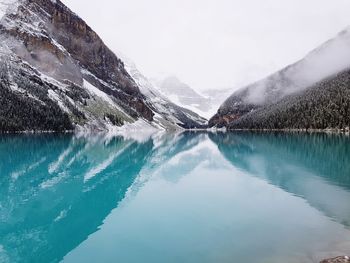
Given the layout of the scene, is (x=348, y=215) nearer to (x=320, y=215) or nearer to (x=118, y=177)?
(x=320, y=215)

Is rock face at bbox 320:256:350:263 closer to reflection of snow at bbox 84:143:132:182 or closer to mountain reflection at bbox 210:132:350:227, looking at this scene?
mountain reflection at bbox 210:132:350:227

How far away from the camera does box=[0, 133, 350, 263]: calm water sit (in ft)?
80.9

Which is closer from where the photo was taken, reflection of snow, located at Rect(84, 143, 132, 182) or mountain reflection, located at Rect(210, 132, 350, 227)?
mountain reflection, located at Rect(210, 132, 350, 227)

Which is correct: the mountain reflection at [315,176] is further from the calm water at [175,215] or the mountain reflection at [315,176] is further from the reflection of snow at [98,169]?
the reflection of snow at [98,169]

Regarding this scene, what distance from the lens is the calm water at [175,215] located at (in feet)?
80.9

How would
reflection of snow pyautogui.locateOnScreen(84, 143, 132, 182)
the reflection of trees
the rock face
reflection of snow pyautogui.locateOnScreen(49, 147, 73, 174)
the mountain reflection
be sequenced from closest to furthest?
the rock face, the reflection of trees, the mountain reflection, reflection of snow pyautogui.locateOnScreen(84, 143, 132, 182), reflection of snow pyautogui.locateOnScreen(49, 147, 73, 174)

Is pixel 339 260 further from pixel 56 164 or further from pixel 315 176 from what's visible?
pixel 56 164

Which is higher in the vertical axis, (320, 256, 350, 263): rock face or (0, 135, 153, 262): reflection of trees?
(320, 256, 350, 263): rock face

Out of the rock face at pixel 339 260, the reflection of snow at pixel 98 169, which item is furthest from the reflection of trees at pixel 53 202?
the rock face at pixel 339 260

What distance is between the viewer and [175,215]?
1372 inches

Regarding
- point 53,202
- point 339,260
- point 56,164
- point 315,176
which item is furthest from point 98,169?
point 339,260

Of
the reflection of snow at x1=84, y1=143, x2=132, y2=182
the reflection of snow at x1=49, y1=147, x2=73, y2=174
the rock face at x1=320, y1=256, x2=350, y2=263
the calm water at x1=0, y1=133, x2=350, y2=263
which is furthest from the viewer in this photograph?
the reflection of snow at x1=49, y1=147, x2=73, y2=174

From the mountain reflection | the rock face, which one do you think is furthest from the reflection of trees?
the mountain reflection

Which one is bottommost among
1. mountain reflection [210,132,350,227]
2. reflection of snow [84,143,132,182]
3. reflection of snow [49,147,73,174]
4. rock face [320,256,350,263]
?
reflection of snow [49,147,73,174]
